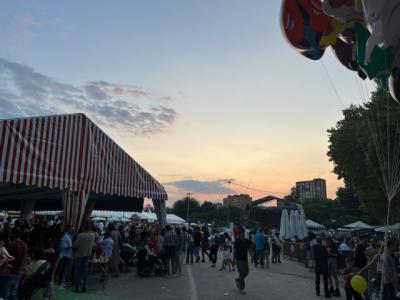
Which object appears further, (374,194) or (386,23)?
(374,194)

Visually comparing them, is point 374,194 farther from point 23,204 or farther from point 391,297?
point 23,204

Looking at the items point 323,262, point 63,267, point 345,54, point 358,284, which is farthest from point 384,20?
point 63,267

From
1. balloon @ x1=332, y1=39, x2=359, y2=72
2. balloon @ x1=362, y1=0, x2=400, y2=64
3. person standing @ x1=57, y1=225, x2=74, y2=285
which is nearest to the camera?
balloon @ x1=362, y1=0, x2=400, y2=64

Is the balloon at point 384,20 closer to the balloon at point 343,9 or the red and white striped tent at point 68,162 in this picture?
the balloon at point 343,9

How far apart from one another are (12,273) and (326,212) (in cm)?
9048

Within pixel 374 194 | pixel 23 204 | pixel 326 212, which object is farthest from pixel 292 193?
pixel 23 204

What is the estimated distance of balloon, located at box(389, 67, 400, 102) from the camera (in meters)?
6.18

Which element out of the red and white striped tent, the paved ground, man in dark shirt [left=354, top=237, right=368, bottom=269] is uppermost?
the red and white striped tent

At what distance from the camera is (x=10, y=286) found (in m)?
6.73

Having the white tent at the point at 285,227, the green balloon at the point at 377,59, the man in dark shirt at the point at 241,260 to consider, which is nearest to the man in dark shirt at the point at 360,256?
the man in dark shirt at the point at 241,260

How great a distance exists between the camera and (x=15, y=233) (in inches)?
281

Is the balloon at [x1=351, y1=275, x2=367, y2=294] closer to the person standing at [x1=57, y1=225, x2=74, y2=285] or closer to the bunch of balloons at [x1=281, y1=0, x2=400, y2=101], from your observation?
the bunch of balloons at [x1=281, y1=0, x2=400, y2=101]

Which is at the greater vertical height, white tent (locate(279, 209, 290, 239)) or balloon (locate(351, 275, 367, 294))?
white tent (locate(279, 209, 290, 239))

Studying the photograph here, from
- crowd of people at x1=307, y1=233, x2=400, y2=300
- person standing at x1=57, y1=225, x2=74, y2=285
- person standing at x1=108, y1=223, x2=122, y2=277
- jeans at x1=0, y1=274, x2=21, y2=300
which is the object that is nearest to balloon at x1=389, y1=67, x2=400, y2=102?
crowd of people at x1=307, y1=233, x2=400, y2=300
